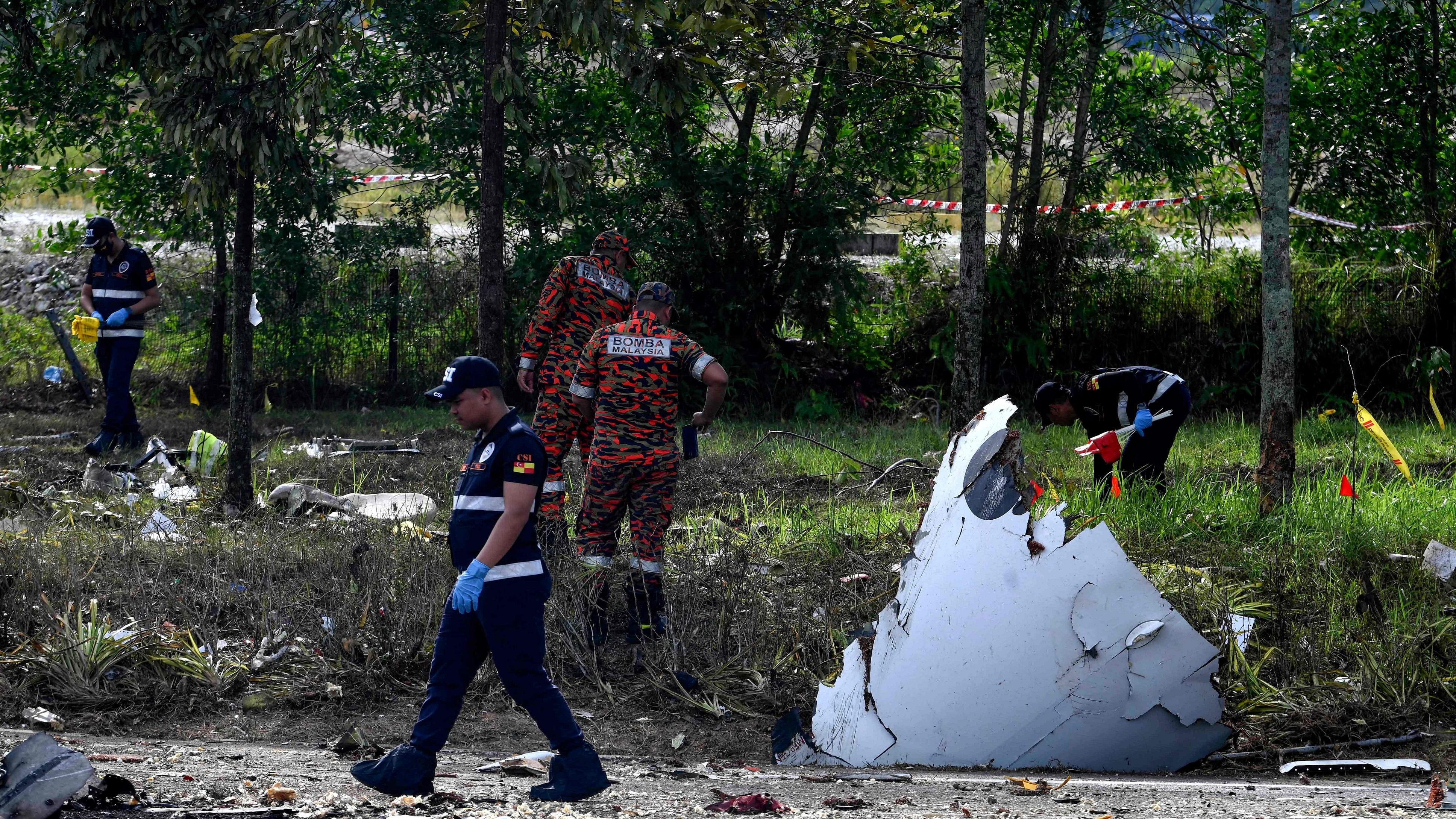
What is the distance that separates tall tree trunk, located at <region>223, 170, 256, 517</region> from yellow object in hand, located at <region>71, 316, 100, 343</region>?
95.3 inches

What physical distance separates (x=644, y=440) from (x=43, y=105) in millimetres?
8528

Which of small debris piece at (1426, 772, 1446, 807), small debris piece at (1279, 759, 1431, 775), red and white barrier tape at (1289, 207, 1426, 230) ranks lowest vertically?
small debris piece at (1279, 759, 1431, 775)

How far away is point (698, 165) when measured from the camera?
12102 millimetres

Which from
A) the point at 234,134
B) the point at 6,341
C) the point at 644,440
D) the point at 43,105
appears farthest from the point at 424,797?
the point at 6,341

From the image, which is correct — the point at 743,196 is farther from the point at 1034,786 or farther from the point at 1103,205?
the point at 1034,786

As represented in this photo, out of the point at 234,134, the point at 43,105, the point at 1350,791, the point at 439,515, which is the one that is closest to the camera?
the point at 1350,791

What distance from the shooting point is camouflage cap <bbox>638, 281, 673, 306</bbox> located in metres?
6.04

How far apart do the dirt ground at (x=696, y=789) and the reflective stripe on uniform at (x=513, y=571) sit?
27.8 inches

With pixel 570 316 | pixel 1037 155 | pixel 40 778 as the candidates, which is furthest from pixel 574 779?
pixel 1037 155

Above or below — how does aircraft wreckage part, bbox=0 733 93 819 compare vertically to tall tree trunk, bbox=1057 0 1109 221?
below

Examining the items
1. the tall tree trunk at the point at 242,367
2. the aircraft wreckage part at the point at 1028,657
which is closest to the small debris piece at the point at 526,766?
the aircraft wreckage part at the point at 1028,657

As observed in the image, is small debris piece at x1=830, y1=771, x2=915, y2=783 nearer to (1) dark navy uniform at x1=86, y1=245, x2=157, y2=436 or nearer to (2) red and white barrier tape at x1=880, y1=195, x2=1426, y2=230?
(1) dark navy uniform at x1=86, y1=245, x2=157, y2=436

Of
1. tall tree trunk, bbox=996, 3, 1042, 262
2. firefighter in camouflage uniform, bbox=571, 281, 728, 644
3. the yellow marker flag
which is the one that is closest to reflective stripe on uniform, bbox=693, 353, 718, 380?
firefighter in camouflage uniform, bbox=571, 281, 728, 644

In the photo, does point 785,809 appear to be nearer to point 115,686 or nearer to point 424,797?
point 424,797
